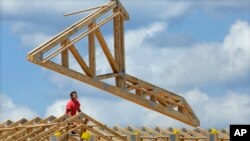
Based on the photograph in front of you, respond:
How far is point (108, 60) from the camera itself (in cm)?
2455

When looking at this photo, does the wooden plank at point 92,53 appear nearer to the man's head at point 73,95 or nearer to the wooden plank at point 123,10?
the man's head at point 73,95

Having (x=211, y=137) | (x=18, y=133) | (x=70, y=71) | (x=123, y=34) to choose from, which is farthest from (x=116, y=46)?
(x=211, y=137)

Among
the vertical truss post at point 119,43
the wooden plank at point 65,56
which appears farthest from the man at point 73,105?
the vertical truss post at point 119,43

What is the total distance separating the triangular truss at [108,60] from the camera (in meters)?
23.0

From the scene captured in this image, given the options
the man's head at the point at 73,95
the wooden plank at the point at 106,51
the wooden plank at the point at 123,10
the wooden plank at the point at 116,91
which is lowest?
the man's head at the point at 73,95

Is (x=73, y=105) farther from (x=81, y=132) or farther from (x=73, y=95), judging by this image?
(x=81, y=132)

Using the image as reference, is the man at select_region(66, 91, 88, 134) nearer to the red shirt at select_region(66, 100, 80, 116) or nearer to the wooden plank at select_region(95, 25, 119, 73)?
the red shirt at select_region(66, 100, 80, 116)

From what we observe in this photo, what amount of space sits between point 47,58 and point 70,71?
83 cm

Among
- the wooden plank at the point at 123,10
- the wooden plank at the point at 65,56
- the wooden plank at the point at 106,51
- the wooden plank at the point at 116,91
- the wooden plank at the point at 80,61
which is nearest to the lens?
the wooden plank at the point at 116,91

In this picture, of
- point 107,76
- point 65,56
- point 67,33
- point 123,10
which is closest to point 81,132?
point 65,56

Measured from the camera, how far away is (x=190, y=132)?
24.1 metres

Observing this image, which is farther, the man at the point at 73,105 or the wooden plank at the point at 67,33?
the man at the point at 73,105

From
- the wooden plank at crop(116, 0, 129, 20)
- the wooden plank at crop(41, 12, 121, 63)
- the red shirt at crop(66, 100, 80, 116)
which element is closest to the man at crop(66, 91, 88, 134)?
the red shirt at crop(66, 100, 80, 116)

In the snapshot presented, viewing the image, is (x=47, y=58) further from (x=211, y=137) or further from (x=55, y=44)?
(x=211, y=137)
